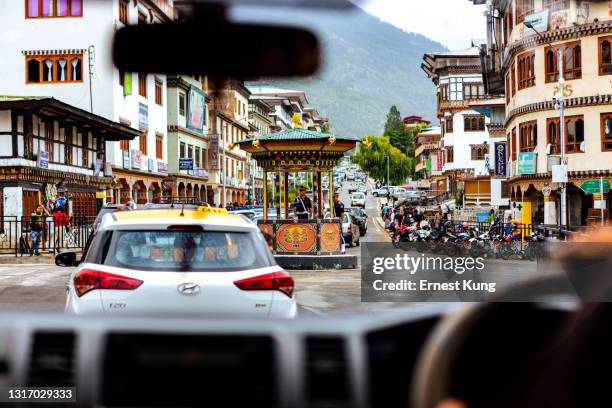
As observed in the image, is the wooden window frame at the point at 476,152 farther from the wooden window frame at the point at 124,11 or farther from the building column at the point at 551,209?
the wooden window frame at the point at 124,11

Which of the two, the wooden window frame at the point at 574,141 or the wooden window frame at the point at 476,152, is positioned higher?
the wooden window frame at the point at 476,152

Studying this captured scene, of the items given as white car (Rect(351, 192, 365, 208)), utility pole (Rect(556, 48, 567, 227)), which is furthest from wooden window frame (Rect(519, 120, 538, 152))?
white car (Rect(351, 192, 365, 208))

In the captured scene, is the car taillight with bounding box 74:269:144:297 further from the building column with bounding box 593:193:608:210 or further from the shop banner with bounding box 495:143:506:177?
the shop banner with bounding box 495:143:506:177

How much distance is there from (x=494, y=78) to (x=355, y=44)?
43945mm

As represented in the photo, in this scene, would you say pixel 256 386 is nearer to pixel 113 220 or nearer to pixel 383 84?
pixel 383 84

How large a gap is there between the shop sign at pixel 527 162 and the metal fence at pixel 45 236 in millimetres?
17034

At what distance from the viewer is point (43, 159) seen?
1227 inches

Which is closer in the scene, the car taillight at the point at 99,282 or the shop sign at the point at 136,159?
the car taillight at the point at 99,282

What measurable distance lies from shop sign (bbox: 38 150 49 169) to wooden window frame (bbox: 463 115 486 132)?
44760 mm

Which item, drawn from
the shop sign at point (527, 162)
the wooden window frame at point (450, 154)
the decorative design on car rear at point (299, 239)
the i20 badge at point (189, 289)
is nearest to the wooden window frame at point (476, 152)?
the wooden window frame at point (450, 154)

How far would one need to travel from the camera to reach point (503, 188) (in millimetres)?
45844

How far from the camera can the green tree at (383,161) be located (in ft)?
331

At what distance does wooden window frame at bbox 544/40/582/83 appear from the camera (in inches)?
1208

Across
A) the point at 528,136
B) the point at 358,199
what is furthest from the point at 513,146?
the point at 358,199
